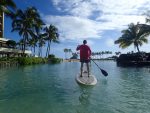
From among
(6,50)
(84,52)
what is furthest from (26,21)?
(84,52)

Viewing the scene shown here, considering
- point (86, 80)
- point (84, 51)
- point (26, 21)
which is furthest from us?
point (26, 21)

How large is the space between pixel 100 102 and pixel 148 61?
1603 inches

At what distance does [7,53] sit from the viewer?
64125mm

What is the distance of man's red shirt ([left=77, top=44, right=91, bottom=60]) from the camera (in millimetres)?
15953

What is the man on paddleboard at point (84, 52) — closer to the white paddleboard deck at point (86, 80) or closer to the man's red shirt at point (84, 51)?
the man's red shirt at point (84, 51)

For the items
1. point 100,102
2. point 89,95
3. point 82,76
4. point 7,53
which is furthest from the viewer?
point 7,53

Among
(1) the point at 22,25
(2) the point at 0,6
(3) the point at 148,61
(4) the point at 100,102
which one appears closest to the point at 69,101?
(4) the point at 100,102

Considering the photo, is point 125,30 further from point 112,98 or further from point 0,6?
point 112,98

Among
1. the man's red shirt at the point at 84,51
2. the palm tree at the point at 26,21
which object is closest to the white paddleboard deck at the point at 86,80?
the man's red shirt at the point at 84,51

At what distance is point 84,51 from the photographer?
16.0 m

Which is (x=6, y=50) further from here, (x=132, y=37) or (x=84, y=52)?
(x=84, y=52)

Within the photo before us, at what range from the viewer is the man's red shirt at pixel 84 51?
15953mm

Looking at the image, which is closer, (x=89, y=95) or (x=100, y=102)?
(x=100, y=102)

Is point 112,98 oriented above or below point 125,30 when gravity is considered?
below
